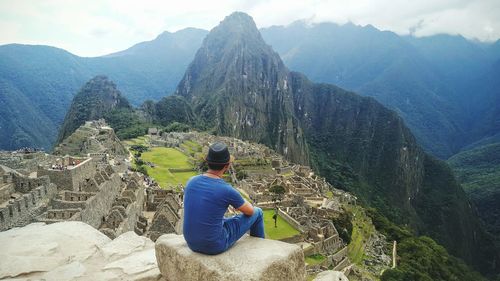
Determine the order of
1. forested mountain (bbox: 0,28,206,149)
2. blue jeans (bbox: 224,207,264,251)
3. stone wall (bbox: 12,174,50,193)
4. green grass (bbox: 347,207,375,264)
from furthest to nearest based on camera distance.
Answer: forested mountain (bbox: 0,28,206,149)
green grass (bbox: 347,207,375,264)
stone wall (bbox: 12,174,50,193)
blue jeans (bbox: 224,207,264,251)

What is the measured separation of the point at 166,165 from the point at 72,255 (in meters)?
44.1

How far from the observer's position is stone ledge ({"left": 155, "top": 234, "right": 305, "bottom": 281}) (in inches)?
205

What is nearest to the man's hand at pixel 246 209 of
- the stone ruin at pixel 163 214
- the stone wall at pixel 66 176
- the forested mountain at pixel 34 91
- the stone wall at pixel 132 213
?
the stone wall at pixel 132 213

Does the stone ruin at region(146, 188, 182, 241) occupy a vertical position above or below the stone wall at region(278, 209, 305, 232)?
above

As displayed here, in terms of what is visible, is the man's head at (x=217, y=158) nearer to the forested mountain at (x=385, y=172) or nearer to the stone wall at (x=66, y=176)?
the stone wall at (x=66, y=176)

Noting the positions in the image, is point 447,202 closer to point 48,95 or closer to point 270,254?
point 48,95

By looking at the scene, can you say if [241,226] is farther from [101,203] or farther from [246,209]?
[101,203]

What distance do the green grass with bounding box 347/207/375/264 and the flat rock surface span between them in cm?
2762

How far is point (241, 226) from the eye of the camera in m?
5.96

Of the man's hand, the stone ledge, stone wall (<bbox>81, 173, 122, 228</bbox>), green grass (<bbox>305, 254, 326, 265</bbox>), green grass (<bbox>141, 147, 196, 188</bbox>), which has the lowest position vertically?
green grass (<bbox>305, 254, 326, 265</bbox>)

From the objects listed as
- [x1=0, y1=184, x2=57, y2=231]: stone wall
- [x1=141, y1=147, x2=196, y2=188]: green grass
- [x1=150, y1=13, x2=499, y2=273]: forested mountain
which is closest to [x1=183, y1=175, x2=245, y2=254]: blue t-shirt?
[x1=0, y1=184, x2=57, y2=231]: stone wall

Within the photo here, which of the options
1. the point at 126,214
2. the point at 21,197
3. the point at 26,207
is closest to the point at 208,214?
the point at 21,197

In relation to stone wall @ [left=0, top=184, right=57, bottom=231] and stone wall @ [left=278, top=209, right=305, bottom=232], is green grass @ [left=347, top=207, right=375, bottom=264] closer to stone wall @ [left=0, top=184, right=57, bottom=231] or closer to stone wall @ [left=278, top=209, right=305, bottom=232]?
stone wall @ [left=278, top=209, right=305, bottom=232]

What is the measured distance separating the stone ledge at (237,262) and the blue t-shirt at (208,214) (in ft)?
0.57
